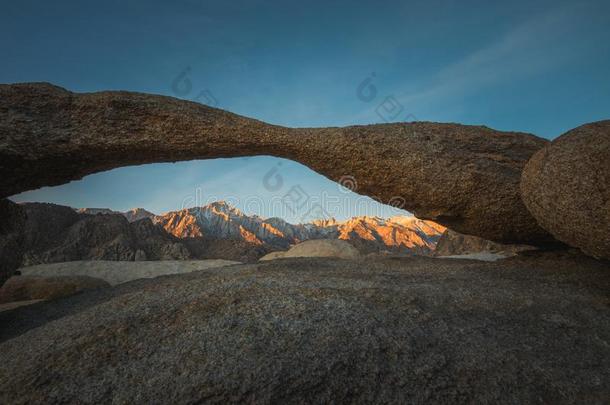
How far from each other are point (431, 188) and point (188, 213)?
56.2 metres

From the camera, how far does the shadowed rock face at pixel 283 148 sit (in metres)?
6.47

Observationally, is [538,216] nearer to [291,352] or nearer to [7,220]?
[291,352]

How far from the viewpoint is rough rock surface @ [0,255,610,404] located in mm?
3467

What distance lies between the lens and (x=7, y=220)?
7441mm

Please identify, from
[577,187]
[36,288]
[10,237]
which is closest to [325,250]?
[36,288]

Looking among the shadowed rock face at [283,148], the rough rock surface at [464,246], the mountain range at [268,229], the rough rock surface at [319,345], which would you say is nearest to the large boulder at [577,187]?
the rough rock surface at [319,345]

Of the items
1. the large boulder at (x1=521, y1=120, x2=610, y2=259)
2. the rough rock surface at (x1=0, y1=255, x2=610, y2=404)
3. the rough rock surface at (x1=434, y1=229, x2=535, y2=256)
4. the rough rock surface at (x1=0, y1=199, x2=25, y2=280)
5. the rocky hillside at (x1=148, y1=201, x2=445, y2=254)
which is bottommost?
the rocky hillside at (x1=148, y1=201, x2=445, y2=254)

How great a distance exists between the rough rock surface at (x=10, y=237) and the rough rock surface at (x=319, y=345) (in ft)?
5.11

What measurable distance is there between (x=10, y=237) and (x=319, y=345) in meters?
7.68

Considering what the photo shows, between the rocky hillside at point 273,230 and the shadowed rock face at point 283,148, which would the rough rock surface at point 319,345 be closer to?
the shadowed rock face at point 283,148

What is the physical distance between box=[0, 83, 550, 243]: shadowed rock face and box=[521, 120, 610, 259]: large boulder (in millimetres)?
1482

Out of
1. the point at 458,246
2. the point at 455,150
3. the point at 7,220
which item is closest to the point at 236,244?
the point at 458,246

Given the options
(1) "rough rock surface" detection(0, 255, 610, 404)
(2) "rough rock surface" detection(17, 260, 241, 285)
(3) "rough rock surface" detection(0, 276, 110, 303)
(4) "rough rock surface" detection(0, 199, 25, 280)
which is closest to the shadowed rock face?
(4) "rough rock surface" detection(0, 199, 25, 280)

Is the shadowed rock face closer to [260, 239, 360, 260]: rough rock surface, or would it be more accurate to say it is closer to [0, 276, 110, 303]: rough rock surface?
[0, 276, 110, 303]: rough rock surface
